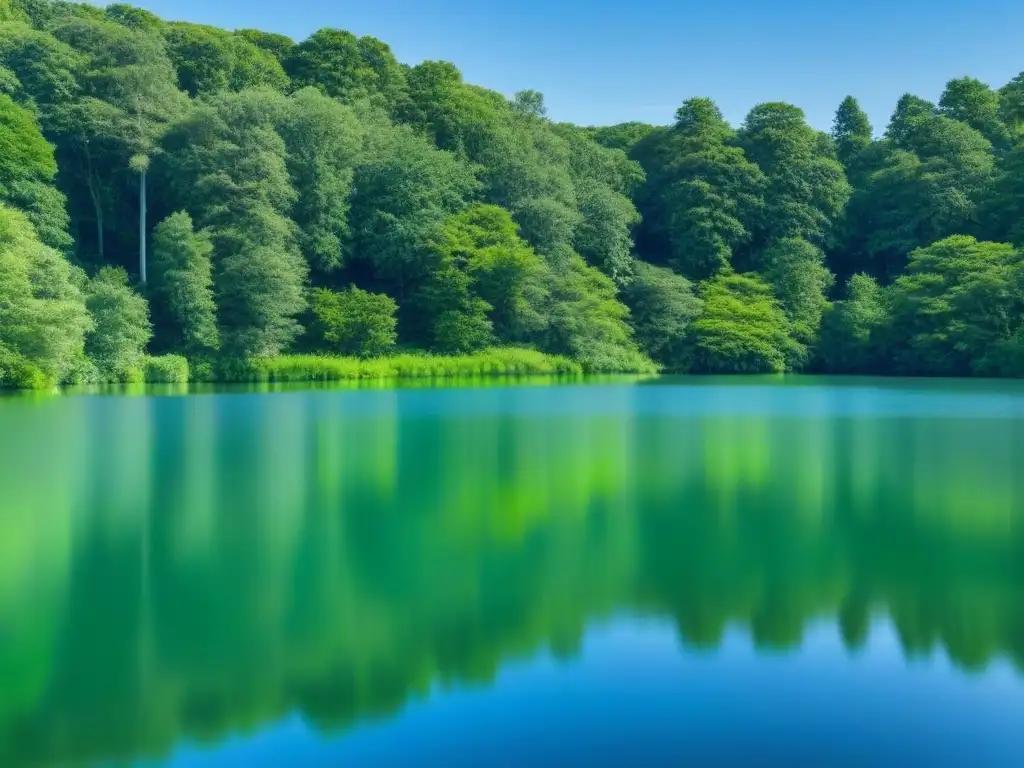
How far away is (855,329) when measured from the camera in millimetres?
→ 42562

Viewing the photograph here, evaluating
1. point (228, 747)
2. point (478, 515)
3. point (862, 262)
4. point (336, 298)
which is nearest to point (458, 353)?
point (336, 298)

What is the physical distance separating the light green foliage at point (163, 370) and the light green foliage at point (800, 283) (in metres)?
25.0

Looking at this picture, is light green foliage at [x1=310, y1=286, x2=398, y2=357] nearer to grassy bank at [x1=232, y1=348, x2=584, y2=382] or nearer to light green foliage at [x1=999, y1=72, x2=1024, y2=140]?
grassy bank at [x1=232, y1=348, x2=584, y2=382]

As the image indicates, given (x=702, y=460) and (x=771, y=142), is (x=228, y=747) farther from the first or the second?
(x=771, y=142)

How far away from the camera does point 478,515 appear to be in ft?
30.3

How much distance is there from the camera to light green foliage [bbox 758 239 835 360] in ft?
147

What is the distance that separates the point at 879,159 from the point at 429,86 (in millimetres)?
21240

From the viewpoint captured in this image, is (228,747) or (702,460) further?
(702,460)

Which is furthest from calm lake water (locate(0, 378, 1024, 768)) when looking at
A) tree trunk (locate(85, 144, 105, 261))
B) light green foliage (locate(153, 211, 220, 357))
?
tree trunk (locate(85, 144, 105, 261))

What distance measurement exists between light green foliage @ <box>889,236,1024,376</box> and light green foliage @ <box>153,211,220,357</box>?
2529cm

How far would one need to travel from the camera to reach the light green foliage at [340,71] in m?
46.1

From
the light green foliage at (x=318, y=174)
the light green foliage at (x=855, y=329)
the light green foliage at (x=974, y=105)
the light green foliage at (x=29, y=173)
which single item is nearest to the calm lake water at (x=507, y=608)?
the light green foliage at (x=29, y=173)

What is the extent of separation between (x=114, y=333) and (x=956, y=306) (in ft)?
94.0

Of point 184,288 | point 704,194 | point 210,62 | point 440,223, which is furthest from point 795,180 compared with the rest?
point 184,288
